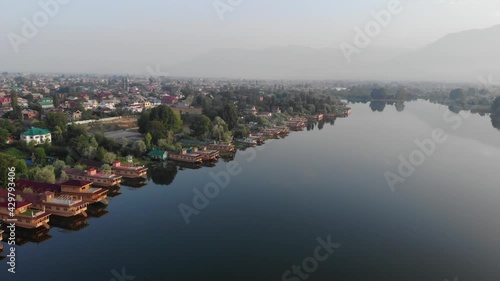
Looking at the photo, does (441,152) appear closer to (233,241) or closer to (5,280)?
(233,241)

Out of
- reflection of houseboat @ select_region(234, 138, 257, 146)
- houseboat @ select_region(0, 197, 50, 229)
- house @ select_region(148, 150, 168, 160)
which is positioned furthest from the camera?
reflection of houseboat @ select_region(234, 138, 257, 146)

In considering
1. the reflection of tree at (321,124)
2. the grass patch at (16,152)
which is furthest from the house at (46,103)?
the reflection of tree at (321,124)

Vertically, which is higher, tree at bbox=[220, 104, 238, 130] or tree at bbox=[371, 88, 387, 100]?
tree at bbox=[220, 104, 238, 130]

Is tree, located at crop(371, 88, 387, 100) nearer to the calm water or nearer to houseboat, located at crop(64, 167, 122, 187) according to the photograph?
the calm water

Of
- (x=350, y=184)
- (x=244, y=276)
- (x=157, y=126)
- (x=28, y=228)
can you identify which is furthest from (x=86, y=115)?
(x=244, y=276)

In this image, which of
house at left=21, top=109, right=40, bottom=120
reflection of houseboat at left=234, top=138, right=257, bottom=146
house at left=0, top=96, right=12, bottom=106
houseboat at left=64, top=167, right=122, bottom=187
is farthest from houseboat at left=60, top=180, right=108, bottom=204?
house at left=0, top=96, right=12, bottom=106
